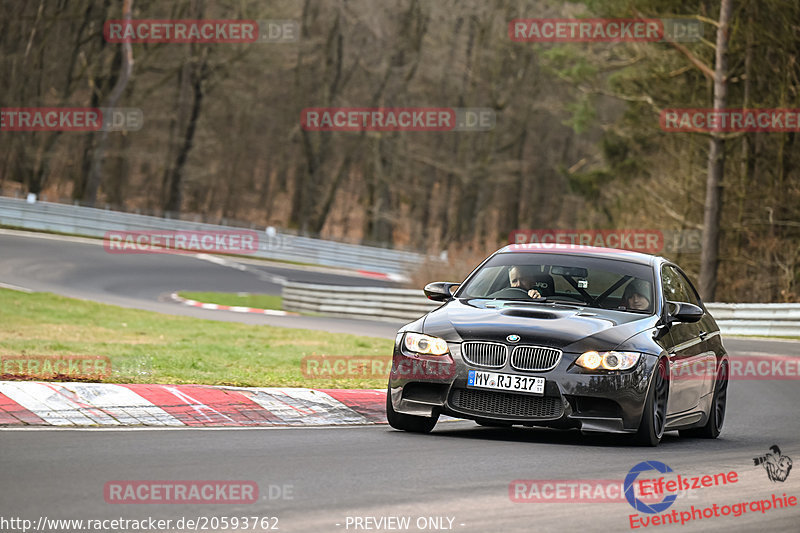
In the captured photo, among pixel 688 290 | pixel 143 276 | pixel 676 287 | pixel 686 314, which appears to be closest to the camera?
pixel 686 314

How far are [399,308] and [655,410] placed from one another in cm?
1961

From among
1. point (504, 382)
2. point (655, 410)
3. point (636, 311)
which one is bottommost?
point (655, 410)

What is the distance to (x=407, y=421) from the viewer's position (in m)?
9.86

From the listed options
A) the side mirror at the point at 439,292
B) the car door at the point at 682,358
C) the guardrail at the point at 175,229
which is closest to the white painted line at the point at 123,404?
the side mirror at the point at 439,292

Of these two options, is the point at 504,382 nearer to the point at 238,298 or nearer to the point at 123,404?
the point at 123,404

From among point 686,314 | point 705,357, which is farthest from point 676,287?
point 686,314

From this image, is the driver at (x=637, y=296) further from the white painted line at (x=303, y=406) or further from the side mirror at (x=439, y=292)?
the white painted line at (x=303, y=406)

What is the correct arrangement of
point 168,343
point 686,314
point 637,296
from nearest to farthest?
point 686,314
point 637,296
point 168,343

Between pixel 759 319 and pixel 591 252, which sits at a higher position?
pixel 591 252

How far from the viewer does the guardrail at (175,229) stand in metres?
42.9

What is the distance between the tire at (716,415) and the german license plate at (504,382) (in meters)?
2.58

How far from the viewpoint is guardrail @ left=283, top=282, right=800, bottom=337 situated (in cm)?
2697

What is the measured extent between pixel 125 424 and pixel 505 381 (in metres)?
2.79

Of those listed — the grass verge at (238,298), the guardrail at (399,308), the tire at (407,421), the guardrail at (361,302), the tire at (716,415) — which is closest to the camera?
the tire at (407,421)
